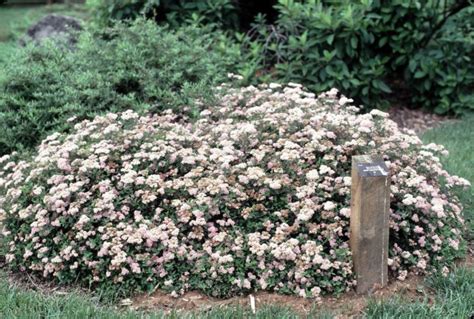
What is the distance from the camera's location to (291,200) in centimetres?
376

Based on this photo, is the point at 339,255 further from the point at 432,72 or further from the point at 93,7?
the point at 93,7

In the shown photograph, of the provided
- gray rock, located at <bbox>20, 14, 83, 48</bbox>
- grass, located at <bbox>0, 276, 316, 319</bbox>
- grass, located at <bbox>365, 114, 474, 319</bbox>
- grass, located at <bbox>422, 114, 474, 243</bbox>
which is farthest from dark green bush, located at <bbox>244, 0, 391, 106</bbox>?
grass, located at <bbox>0, 276, 316, 319</bbox>

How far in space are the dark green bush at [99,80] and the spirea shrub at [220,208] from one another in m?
0.99

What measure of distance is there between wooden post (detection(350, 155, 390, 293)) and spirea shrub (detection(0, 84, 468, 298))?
95 mm

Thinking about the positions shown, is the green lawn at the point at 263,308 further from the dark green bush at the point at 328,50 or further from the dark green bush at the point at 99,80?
the dark green bush at the point at 328,50

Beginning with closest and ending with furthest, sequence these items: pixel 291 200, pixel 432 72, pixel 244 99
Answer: pixel 291 200
pixel 244 99
pixel 432 72

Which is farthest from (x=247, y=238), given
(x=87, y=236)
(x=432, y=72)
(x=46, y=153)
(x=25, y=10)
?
(x=25, y=10)

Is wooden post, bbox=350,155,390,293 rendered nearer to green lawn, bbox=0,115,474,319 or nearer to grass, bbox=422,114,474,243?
green lawn, bbox=0,115,474,319

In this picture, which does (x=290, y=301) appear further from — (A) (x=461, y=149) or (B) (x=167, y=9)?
(B) (x=167, y=9)

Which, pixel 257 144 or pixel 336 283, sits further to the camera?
pixel 257 144

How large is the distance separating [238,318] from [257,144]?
4.37 feet

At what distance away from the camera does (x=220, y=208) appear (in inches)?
147

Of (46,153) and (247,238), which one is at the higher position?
(46,153)

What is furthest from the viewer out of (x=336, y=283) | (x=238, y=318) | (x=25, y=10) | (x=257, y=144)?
(x=25, y=10)
